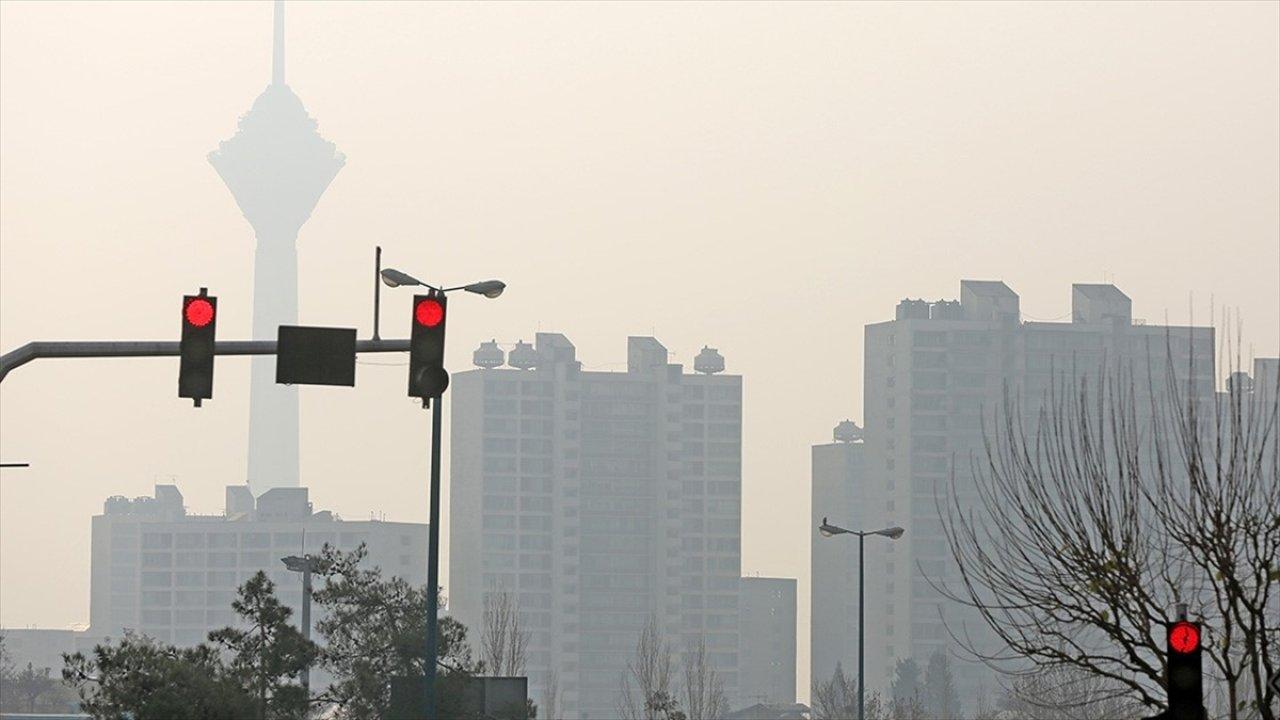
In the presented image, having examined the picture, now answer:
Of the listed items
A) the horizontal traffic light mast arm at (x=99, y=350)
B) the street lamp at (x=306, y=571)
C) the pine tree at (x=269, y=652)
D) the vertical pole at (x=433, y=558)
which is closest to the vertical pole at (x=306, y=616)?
the street lamp at (x=306, y=571)

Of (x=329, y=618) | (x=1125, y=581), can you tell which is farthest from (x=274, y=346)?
(x=329, y=618)

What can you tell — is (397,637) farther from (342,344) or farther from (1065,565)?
(342,344)

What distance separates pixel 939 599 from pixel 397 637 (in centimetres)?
15419

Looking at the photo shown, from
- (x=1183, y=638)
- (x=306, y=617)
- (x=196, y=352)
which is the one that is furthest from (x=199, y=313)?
(x=306, y=617)

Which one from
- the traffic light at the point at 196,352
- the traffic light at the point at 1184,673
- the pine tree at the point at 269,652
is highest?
the traffic light at the point at 196,352

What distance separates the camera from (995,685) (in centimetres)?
19438

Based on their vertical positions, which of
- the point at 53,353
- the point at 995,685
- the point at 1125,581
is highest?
the point at 53,353

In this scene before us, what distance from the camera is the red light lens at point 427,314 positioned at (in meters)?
19.7

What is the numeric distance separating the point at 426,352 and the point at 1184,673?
22.5ft

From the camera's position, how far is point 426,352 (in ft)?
64.5

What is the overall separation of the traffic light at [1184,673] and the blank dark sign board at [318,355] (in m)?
7.23

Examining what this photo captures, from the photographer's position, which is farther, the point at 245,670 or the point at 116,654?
the point at 245,670

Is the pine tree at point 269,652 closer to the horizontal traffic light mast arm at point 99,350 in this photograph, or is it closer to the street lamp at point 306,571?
the street lamp at point 306,571

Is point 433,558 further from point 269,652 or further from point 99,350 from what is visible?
point 99,350
